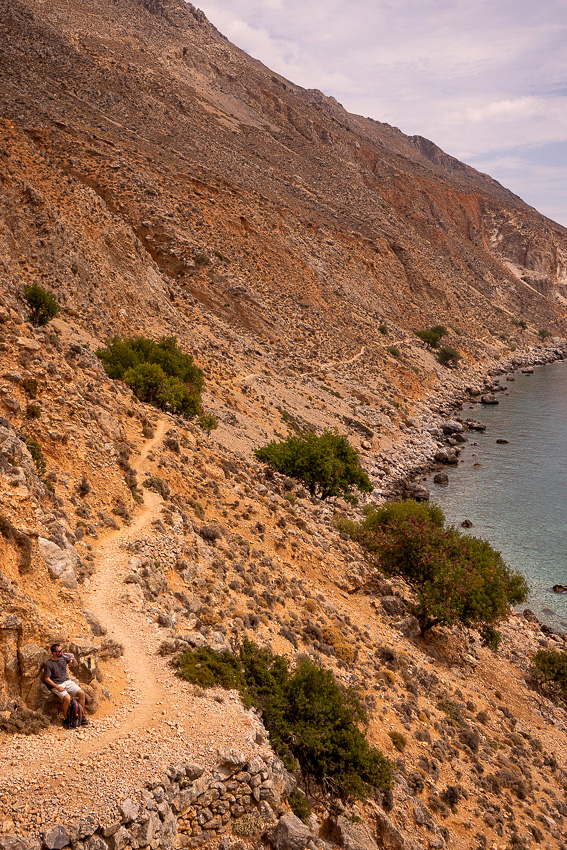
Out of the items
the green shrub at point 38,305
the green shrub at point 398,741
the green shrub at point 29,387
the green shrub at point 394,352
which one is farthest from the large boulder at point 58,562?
the green shrub at point 394,352

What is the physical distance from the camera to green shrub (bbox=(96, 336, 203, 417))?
28.4 m

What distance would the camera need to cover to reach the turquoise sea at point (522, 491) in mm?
34250

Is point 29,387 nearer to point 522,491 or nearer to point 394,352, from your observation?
point 522,491

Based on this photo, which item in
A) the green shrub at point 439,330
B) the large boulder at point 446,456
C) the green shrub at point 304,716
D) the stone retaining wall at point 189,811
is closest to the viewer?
the stone retaining wall at point 189,811

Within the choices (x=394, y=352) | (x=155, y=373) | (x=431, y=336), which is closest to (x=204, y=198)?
(x=394, y=352)

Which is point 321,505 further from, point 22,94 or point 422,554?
point 22,94

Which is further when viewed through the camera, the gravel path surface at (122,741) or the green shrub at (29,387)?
the green shrub at (29,387)

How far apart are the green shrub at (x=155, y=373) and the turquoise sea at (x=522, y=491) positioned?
21.9 m

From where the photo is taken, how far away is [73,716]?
8.94 meters

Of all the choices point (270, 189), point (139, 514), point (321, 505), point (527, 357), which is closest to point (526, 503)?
point (321, 505)

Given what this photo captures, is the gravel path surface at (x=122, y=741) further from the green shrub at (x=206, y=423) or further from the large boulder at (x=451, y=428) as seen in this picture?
the large boulder at (x=451, y=428)

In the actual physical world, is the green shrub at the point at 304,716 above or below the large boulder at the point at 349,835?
above

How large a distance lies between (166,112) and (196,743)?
89806 mm

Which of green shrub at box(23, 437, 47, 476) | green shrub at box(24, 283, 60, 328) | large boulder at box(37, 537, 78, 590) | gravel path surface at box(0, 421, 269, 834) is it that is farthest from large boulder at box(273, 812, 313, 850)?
green shrub at box(24, 283, 60, 328)
